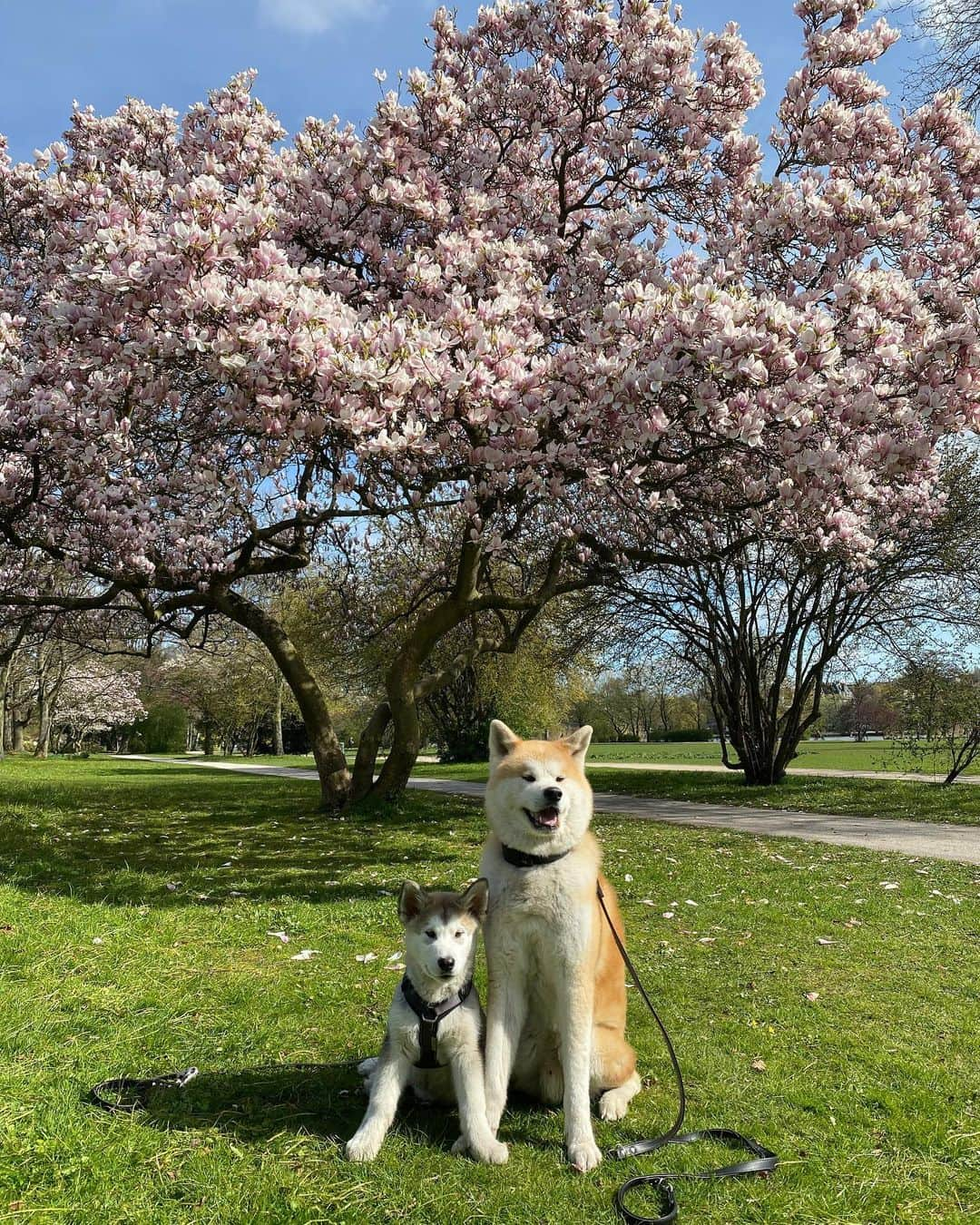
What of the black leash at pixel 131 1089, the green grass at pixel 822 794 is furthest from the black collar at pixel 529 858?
the green grass at pixel 822 794

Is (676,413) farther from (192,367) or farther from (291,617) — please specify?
(291,617)

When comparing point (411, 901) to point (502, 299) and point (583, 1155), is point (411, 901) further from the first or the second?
point (502, 299)

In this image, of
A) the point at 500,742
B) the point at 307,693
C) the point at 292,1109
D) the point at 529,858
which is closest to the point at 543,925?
the point at 529,858

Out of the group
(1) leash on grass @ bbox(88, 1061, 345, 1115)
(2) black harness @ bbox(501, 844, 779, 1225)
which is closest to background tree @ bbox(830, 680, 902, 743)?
(2) black harness @ bbox(501, 844, 779, 1225)

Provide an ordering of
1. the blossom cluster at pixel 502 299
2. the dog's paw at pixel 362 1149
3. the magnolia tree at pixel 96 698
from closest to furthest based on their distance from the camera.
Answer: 1. the dog's paw at pixel 362 1149
2. the blossom cluster at pixel 502 299
3. the magnolia tree at pixel 96 698

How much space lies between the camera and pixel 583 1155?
135 inches

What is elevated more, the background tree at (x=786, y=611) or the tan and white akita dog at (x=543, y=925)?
the background tree at (x=786, y=611)

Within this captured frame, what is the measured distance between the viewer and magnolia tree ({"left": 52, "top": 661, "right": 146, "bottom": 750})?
144 ft

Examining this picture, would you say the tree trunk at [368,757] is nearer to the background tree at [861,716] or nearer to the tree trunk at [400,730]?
the tree trunk at [400,730]

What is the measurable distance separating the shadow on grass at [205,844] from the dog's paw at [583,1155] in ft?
17.2

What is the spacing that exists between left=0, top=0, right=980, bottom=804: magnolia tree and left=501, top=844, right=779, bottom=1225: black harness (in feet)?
12.8

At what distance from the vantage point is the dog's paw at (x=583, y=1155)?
134 inches

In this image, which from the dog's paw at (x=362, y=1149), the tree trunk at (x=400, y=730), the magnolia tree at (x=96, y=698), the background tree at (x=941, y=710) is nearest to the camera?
the dog's paw at (x=362, y=1149)

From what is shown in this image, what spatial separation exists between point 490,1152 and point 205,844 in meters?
9.37
